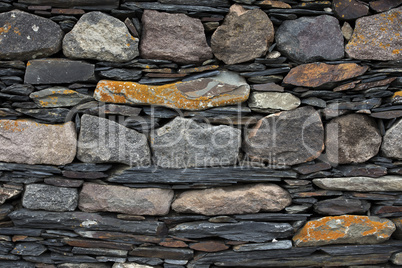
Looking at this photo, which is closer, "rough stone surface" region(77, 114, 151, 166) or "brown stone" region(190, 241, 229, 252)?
"rough stone surface" region(77, 114, 151, 166)

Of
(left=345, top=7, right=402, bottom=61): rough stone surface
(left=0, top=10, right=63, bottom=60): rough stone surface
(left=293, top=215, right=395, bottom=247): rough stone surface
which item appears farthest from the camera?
(left=293, top=215, right=395, bottom=247): rough stone surface

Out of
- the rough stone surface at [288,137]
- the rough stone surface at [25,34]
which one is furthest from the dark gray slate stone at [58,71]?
the rough stone surface at [288,137]

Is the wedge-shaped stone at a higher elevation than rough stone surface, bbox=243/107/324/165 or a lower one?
lower

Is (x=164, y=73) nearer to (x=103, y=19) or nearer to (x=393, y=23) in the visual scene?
(x=103, y=19)

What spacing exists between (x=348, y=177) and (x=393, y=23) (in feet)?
4.66

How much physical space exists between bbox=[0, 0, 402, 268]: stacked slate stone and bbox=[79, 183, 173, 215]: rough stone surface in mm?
12

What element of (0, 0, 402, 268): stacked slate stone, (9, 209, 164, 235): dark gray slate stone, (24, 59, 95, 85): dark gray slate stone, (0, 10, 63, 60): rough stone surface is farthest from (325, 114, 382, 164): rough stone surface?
(0, 10, 63, 60): rough stone surface

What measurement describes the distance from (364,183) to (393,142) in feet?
1.49

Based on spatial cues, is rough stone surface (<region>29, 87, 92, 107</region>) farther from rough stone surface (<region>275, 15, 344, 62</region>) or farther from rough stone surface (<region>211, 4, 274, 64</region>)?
rough stone surface (<region>275, 15, 344, 62</region>)

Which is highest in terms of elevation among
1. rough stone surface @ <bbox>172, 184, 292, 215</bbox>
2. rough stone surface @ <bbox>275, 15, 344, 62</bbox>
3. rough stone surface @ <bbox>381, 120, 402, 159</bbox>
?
rough stone surface @ <bbox>275, 15, 344, 62</bbox>

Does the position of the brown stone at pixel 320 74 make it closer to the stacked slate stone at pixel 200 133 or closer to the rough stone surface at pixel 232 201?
Result: the stacked slate stone at pixel 200 133

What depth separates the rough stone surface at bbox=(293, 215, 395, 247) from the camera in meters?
2.67

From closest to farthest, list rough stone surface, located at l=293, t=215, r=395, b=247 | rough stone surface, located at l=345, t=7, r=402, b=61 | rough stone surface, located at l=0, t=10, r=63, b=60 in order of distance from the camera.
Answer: rough stone surface, located at l=0, t=10, r=63, b=60
rough stone surface, located at l=345, t=7, r=402, b=61
rough stone surface, located at l=293, t=215, r=395, b=247

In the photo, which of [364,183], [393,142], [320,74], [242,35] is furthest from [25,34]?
[393,142]
